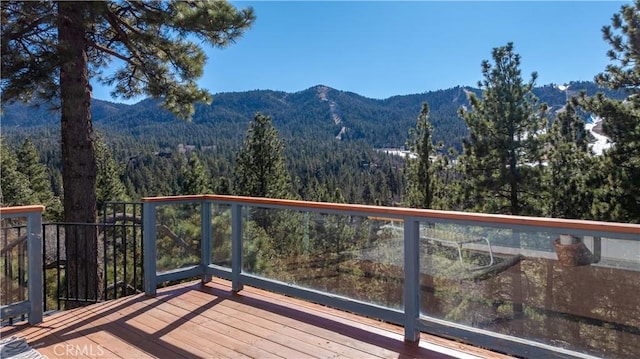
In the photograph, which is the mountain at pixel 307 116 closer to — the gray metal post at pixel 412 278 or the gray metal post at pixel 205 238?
the gray metal post at pixel 205 238

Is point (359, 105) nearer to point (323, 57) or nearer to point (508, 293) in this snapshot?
point (323, 57)

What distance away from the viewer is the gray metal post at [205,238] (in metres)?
4.32

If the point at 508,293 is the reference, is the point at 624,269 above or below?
above

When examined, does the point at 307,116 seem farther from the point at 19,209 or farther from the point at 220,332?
the point at 220,332

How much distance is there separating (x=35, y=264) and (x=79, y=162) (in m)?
2.12

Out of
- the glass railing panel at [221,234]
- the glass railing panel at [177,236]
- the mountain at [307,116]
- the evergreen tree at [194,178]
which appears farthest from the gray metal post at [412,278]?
the mountain at [307,116]

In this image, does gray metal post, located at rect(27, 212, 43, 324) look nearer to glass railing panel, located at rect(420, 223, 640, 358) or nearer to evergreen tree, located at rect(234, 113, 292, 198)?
glass railing panel, located at rect(420, 223, 640, 358)

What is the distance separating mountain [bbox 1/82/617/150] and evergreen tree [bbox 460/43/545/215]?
3541 inches

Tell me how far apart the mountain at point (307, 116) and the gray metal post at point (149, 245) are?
9697cm

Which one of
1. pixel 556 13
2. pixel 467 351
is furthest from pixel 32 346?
pixel 556 13

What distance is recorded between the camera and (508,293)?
2.44 metres

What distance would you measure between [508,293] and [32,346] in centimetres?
318

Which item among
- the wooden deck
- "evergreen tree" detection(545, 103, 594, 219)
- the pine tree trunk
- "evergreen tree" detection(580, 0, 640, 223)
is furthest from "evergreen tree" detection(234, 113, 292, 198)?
the wooden deck

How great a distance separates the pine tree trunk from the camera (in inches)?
186
